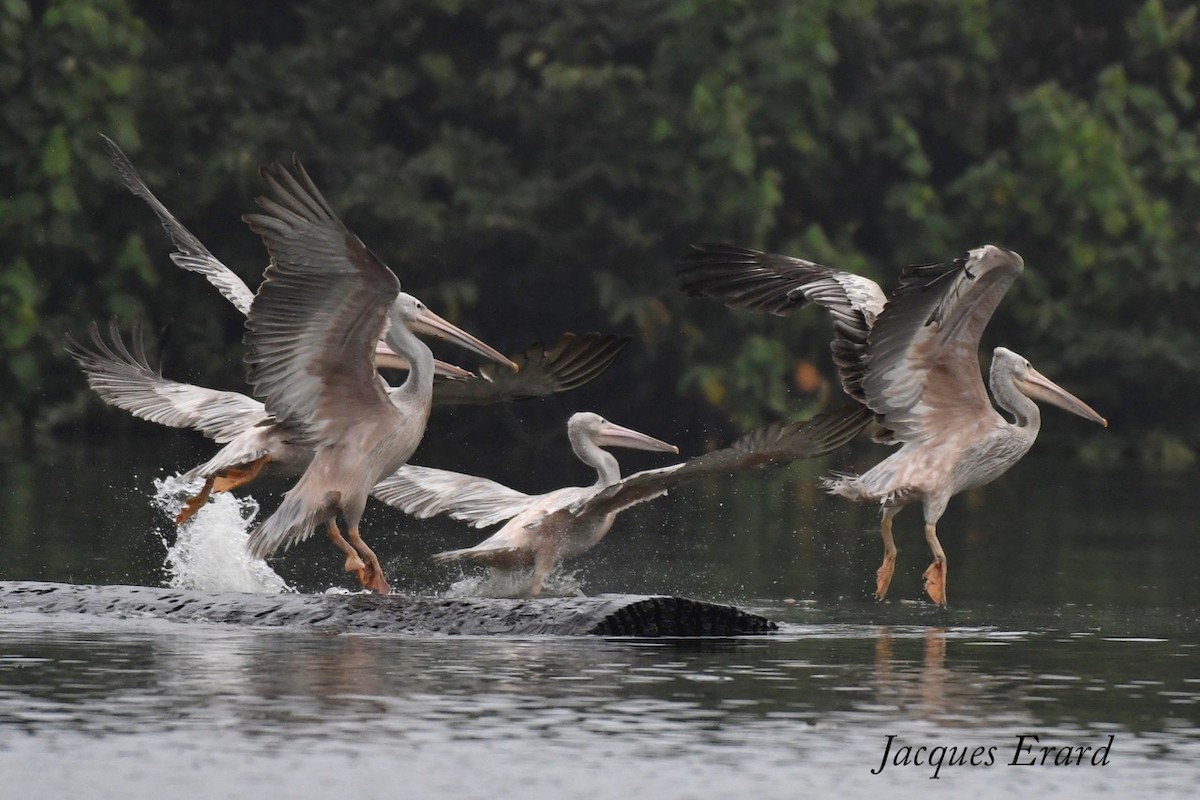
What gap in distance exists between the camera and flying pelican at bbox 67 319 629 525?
43.0 feet

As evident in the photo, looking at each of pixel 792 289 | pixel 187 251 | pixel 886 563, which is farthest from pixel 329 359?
pixel 792 289

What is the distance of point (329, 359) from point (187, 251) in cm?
341

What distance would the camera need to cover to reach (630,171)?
31797 millimetres

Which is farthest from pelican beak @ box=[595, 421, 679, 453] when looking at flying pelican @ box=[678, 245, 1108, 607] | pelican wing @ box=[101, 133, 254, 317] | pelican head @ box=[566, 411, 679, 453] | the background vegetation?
the background vegetation

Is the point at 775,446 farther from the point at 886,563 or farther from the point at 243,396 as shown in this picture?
the point at 243,396

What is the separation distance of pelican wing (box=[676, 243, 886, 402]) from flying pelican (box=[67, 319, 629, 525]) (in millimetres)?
1543

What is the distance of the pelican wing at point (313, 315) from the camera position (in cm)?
1140

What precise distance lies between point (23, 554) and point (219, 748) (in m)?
7.12

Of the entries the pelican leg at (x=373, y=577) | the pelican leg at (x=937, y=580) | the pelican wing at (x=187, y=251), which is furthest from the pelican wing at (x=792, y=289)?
the pelican leg at (x=373, y=577)

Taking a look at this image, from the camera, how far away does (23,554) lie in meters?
15.1

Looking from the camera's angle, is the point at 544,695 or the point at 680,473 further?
the point at 680,473

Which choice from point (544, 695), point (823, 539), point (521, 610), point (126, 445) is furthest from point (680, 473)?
point (126, 445)

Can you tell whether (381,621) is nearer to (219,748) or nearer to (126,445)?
(219,748)
